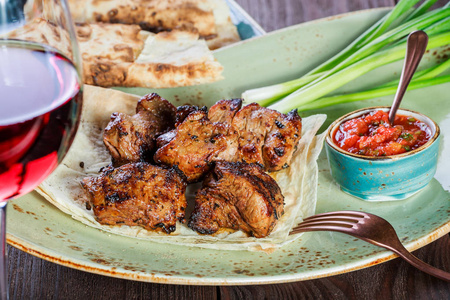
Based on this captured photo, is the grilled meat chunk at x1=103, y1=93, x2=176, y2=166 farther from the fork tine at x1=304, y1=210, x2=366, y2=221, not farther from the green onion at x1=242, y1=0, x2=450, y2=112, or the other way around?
the fork tine at x1=304, y1=210, x2=366, y2=221

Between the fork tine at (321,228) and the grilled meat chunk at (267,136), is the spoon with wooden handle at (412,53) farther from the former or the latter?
the fork tine at (321,228)

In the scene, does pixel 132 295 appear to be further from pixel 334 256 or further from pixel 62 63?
pixel 62 63

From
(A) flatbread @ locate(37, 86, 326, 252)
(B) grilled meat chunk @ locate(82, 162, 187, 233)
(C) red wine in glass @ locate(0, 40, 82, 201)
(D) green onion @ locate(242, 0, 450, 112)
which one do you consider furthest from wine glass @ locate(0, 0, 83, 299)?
(D) green onion @ locate(242, 0, 450, 112)

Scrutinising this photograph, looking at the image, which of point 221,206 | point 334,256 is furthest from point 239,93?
point 334,256

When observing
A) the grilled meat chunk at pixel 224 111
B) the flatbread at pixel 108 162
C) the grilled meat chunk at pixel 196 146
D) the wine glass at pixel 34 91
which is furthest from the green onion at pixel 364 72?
the wine glass at pixel 34 91

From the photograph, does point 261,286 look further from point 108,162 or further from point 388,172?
point 108,162
